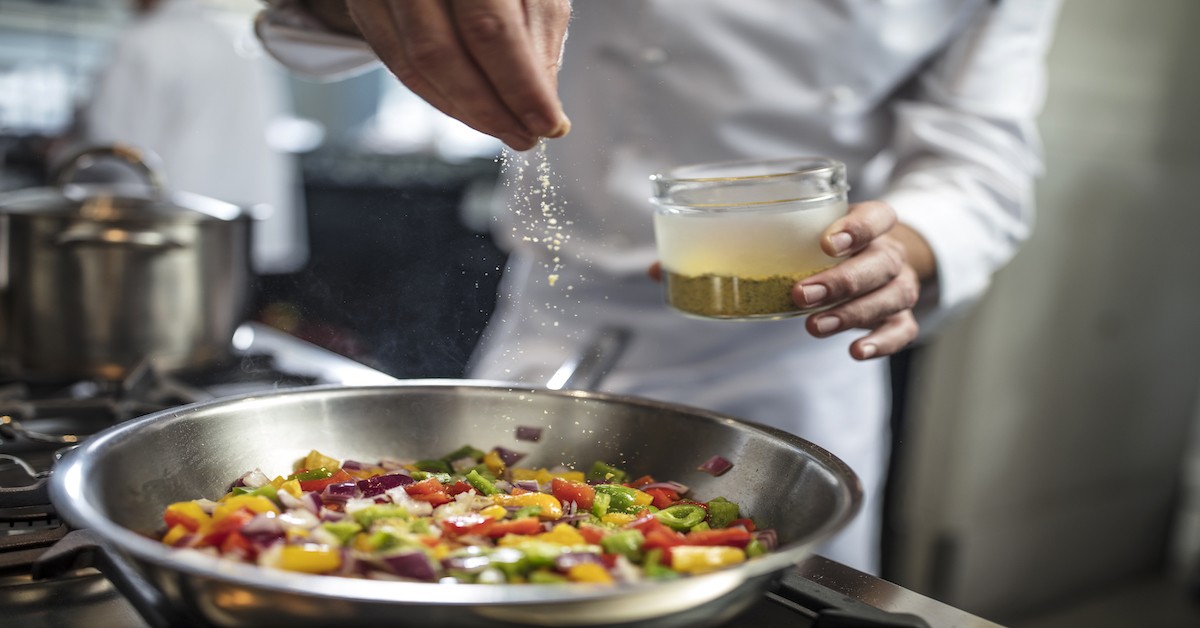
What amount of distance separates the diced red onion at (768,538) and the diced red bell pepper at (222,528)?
33 cm

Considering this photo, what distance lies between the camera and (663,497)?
0.78 meters

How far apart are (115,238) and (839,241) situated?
83 cm

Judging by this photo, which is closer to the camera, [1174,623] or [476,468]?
[476,468]

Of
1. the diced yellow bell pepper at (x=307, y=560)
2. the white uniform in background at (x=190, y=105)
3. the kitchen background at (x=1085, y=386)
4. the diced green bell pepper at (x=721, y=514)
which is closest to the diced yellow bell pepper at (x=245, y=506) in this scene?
the diced yellow bell pepper at (x=307, y=560)

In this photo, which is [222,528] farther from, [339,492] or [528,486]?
[528,486]

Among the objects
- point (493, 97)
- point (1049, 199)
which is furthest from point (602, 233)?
point (1049, 199)

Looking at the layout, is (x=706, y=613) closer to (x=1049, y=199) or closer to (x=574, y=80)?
(x=574, y=80)

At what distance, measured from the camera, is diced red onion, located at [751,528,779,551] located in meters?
0.67

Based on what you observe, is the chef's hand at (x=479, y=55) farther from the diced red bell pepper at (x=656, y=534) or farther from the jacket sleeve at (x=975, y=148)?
the jacket sleeve at (x=975, y=148)

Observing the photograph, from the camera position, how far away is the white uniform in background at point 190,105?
3102mm

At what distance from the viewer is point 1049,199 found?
246cm

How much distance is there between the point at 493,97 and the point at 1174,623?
8.86ft

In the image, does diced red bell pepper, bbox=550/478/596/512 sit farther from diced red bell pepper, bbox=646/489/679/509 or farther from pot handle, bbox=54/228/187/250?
pot handle, bbox=54/228/187/250

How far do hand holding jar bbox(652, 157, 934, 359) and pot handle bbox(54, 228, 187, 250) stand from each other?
637 millimetres
